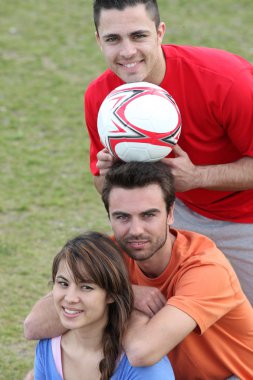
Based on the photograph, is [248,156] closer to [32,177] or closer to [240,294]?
[240,294]

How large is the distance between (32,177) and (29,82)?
312cm

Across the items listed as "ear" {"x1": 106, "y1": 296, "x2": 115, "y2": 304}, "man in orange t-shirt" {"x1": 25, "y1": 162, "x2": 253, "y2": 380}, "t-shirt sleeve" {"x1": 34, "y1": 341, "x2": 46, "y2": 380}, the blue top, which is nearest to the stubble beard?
"man in orange t-shirt" {"x1": 25, "y1": 162, "x2": 253, "y2": 380}

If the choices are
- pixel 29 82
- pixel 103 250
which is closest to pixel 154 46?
pixel 103 250

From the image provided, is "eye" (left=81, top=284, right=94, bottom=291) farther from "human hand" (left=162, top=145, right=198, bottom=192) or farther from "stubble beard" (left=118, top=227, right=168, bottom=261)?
"human hand" (left=162, top=145, right=198, bottom=192)

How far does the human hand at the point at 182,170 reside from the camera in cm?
519

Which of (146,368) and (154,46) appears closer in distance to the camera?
(146,368)

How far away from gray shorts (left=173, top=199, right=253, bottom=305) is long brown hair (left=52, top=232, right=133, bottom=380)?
133cm

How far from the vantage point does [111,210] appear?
5.01 m

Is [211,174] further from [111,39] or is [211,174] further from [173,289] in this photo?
[111,39]

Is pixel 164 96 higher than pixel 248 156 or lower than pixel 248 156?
higher

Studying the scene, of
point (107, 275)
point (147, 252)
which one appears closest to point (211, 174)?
point (147, 252)

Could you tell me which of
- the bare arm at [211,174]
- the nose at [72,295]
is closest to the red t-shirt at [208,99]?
the bare arm at [211,174]

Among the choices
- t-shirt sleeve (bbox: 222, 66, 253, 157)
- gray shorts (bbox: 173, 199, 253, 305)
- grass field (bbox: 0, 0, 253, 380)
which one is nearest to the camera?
t-shirt sleeve (bbox: 222, 66, 253, 157)

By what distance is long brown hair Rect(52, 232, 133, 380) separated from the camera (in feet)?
15.6
